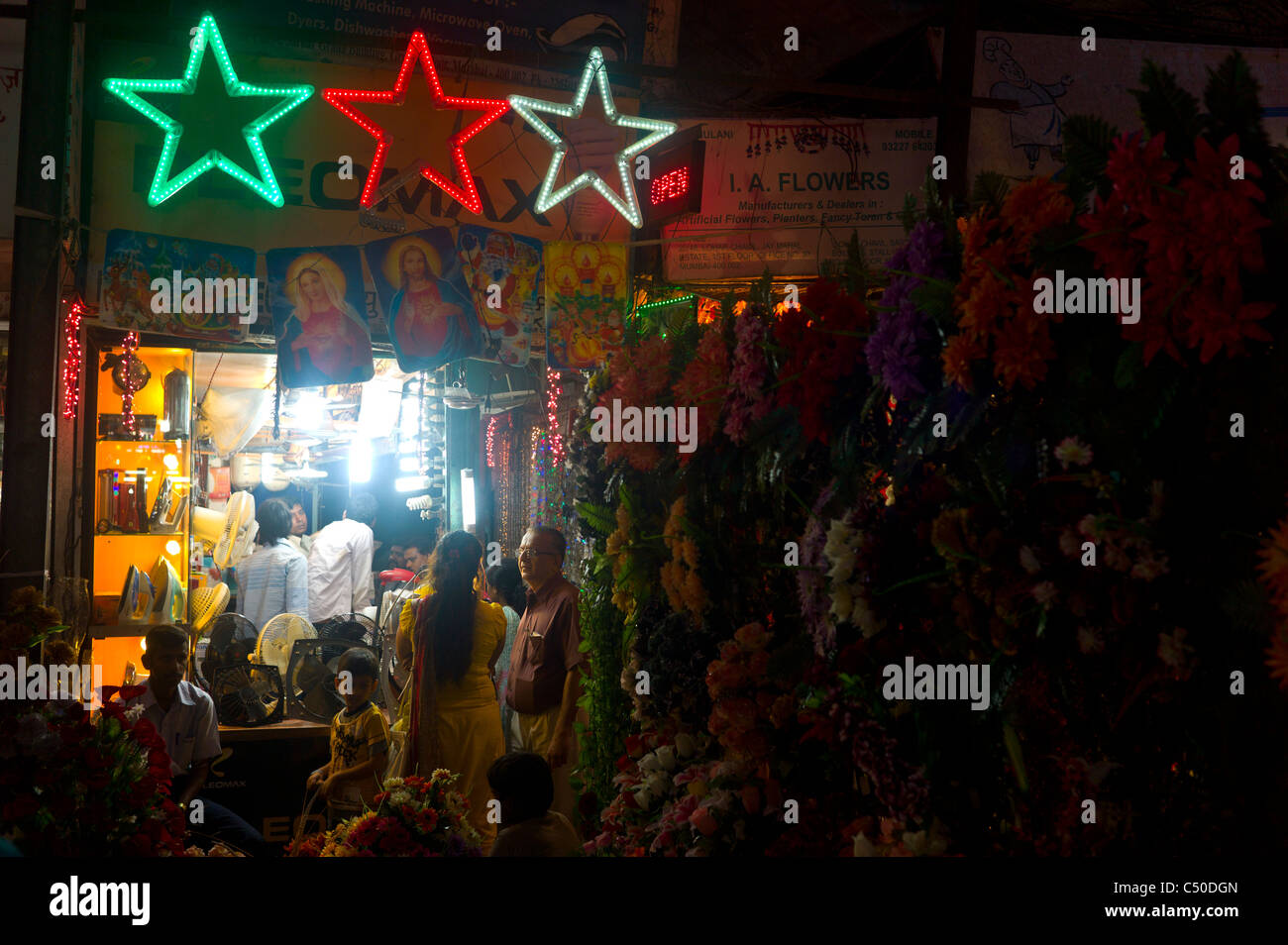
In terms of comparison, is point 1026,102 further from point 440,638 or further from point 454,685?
point 454,685

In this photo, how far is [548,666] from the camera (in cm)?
548

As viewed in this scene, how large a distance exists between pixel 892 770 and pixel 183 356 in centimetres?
667

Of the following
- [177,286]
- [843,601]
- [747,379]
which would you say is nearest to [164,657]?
[177,286]

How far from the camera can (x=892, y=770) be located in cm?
243

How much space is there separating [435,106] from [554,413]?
231cm

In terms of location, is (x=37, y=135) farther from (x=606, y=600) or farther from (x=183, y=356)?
(x=606, y=600)

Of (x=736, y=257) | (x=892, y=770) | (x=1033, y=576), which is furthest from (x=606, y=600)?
(x=736, y=257)

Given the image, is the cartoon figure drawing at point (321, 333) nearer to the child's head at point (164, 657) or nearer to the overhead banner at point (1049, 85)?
the child's head at point (164, 657)

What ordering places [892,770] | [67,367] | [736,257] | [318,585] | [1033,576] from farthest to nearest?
1. [318,585]
2. [736,257]
3. [67,367]
4. [892,770]
5. [1033,576]

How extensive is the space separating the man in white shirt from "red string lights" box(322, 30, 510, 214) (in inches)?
174

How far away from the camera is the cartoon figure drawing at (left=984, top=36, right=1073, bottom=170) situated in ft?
24.3

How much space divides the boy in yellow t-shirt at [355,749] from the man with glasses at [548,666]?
76 centimetres

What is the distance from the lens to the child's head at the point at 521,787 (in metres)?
3.81

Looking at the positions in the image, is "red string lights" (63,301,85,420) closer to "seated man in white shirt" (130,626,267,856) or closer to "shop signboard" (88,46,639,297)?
"shop signboard" (88,46,639,297)
